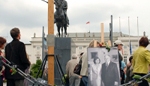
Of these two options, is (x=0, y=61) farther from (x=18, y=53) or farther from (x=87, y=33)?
(x=87, y=33)

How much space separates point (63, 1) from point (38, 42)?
80.2 meters

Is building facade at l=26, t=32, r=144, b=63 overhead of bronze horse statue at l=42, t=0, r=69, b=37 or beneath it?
beneath

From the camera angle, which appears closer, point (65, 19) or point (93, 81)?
point (93, 81)

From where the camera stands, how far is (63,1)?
1811cm

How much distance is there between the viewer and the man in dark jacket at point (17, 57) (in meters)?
6.47

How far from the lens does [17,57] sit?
6555 mm

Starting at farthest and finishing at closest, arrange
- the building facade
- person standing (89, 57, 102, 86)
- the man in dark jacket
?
1. the building facade
2. person standing (89, 57, 102, 86)
3. the man in dark jacket

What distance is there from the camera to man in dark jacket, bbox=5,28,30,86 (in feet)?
21.2

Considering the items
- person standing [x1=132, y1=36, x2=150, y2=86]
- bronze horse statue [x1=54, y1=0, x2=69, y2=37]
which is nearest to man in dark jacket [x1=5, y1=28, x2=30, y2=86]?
person standing [x1=132, y1=36, x2=150, y2=86]

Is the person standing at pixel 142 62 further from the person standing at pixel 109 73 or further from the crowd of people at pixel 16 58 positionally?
the crowd of people at pixel 16 58

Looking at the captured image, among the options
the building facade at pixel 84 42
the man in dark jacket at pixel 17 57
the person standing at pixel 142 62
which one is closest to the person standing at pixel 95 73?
the person standing at pixel 142 62

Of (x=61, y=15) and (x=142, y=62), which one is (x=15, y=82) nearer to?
(x=142, y=62)

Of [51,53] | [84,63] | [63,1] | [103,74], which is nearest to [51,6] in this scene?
[51,53]

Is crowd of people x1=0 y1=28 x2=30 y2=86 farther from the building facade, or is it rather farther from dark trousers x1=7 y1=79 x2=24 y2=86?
the building facade
